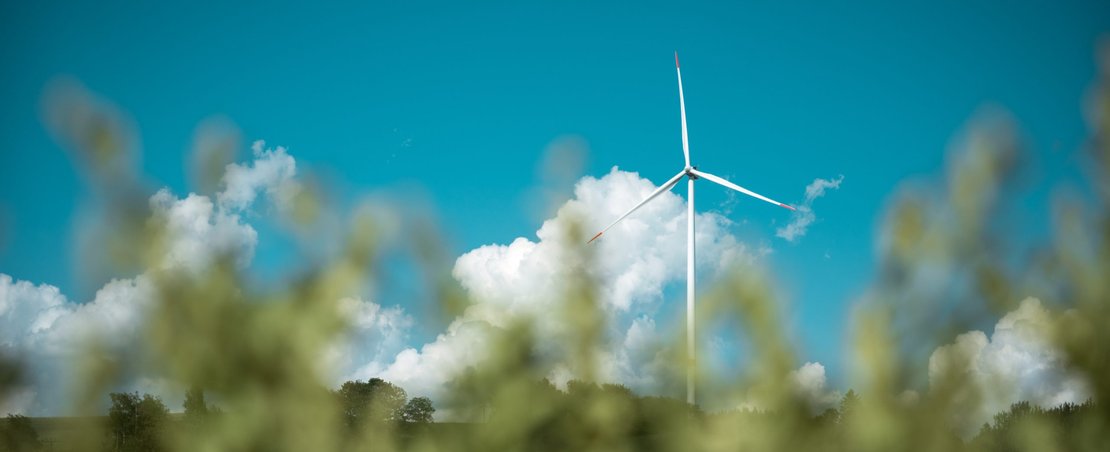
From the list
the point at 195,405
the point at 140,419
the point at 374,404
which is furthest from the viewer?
the point at 140,419

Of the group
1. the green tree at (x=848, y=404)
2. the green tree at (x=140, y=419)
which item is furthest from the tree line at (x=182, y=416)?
the green tree at (x=848, y=404)

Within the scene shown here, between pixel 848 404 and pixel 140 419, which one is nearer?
pixel 848 404

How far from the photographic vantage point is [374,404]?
1457 millimetres

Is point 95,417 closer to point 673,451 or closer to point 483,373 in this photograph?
point 483,373

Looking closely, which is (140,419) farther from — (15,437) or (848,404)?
(848,404)

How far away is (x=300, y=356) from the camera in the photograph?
133 cm

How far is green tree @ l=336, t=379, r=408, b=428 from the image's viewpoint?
1451mm

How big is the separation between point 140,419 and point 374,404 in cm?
54

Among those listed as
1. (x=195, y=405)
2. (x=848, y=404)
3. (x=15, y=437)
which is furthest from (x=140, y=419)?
(x=848, y=404)

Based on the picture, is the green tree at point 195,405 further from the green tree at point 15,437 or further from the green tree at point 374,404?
the green tree at point 15,437

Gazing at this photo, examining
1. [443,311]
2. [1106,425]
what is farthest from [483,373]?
[1106,425]

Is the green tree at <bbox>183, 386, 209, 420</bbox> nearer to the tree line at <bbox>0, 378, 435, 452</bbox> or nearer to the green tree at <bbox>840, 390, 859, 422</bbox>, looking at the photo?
the tree line at <bbox>0, 378, 435, 452</bbox>

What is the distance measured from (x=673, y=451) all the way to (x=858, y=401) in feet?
1.07

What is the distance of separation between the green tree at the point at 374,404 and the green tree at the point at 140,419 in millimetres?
315
